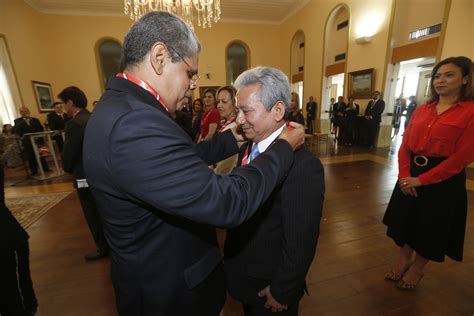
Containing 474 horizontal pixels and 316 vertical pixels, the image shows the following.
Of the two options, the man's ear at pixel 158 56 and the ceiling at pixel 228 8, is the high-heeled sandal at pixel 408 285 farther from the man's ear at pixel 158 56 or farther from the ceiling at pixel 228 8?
the ceiling at pixel 228 8

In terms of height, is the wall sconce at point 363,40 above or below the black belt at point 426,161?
above

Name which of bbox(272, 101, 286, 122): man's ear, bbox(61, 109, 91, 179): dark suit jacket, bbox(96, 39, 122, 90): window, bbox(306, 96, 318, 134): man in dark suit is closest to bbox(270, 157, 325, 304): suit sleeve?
bbox(272, 101, 286, 122): man's ear

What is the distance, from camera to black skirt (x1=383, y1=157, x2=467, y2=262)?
1588 millimetres

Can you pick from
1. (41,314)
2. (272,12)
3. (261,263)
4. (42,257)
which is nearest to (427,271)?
(261,263)

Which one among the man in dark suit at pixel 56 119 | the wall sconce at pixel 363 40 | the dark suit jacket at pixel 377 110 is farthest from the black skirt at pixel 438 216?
the man in dark suit at pixel 56 119

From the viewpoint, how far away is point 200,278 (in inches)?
32.5

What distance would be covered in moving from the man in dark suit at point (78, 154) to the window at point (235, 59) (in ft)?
30.3

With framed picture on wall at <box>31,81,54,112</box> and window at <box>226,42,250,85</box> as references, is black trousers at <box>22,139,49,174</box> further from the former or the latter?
window at <box>226,42,250,85</box>

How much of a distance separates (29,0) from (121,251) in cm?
1113

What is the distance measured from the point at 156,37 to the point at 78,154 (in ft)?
6.27

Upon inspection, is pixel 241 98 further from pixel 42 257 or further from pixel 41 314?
pixel 42 257

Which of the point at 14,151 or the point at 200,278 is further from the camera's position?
the point at 14,151

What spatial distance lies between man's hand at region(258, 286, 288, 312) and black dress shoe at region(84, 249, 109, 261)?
2050 millimetres

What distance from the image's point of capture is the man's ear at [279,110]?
99 centimetres
